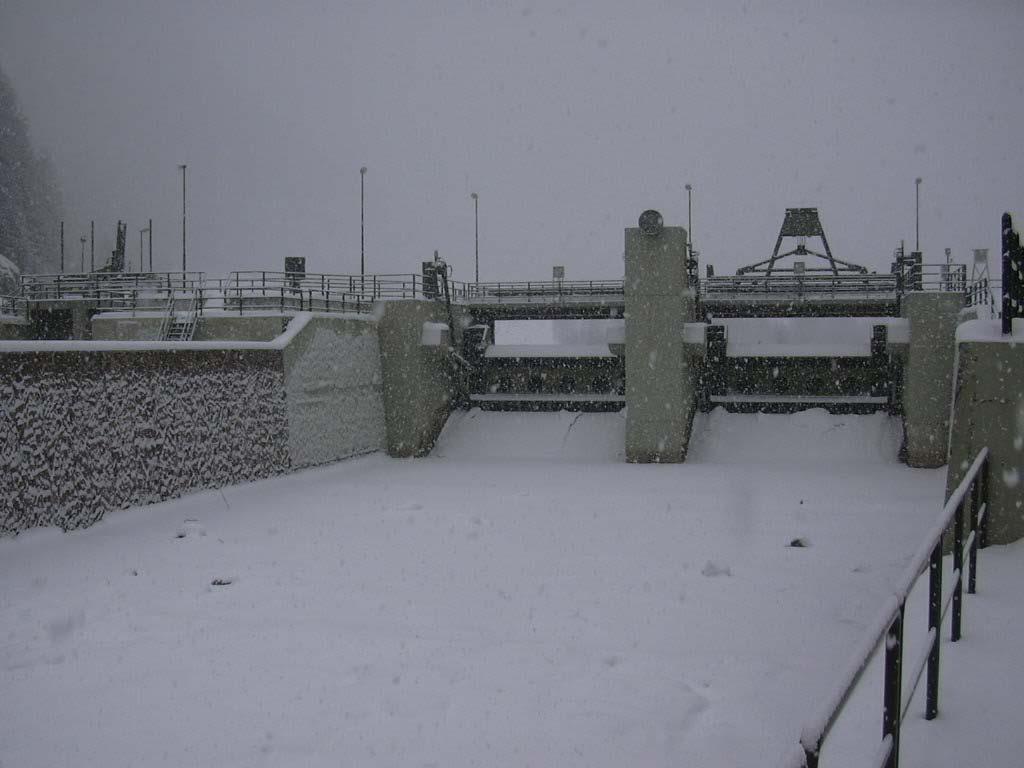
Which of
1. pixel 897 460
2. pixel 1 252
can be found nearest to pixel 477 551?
pixel 897 460

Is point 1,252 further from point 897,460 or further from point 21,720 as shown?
point 21,720

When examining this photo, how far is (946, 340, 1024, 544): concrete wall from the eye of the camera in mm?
7633

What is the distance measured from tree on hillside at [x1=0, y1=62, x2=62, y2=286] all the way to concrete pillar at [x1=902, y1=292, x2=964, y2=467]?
73.2m

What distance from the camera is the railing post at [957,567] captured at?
5.48 meters

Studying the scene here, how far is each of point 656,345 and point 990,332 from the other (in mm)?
13402

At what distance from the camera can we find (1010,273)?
857cm

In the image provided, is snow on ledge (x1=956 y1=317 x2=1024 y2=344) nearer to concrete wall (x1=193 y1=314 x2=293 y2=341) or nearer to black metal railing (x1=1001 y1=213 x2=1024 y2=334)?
black metal railing (x1=1001 y1=213 x2=1024 y2=334)

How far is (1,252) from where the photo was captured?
7531 centimetres

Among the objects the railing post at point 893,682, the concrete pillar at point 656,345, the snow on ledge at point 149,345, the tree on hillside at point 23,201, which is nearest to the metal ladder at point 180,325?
the snow on ledge at point 149,345

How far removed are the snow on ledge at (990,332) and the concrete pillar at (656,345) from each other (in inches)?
494

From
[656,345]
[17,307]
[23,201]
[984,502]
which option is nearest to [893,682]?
[984,502]

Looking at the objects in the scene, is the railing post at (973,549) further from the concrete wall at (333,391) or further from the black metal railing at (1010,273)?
the concrete wall at (333,391)

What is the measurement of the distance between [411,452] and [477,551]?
1188cm

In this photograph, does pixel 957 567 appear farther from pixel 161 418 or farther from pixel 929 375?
pixel 929 375
